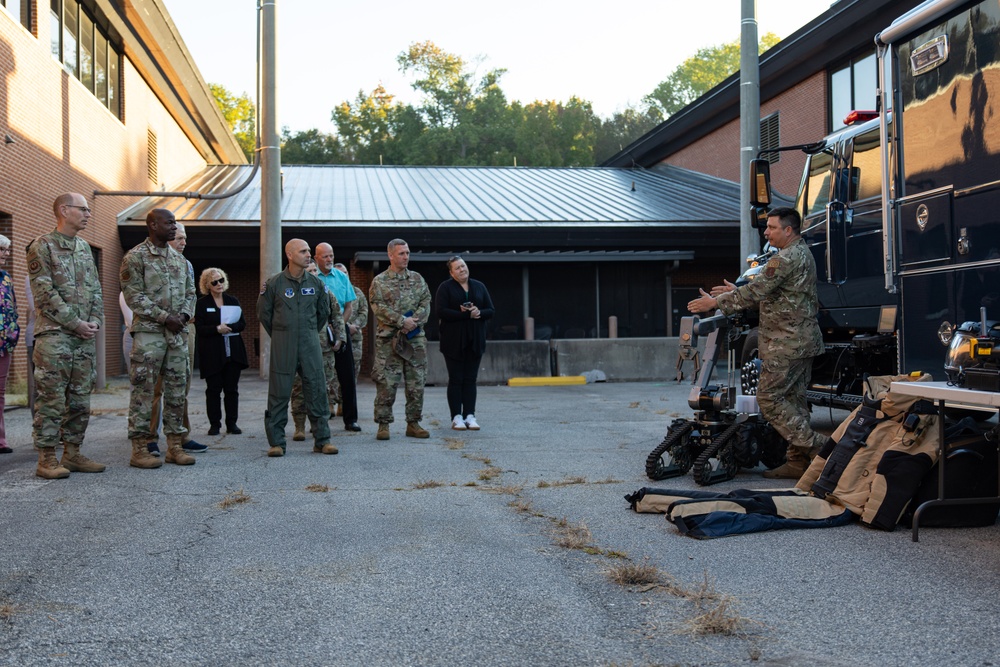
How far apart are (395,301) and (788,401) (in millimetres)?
4014

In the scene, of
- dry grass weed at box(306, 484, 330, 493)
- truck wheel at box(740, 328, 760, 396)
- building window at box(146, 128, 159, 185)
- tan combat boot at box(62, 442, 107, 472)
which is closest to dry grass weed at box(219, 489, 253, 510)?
dry grass weed at box(306, 484, 330, 493)

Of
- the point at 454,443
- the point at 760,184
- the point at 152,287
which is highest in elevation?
the point at 760,184

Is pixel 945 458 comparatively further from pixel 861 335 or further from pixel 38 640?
pixel 38 640

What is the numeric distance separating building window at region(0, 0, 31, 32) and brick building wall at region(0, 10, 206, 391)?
0.49 ft

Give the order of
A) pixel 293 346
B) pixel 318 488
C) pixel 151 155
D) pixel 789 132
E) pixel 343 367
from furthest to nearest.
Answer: pixel 151 155 < pixel 789 132 < pixel 343 367 < pixel 293 346 < pixel 318 488

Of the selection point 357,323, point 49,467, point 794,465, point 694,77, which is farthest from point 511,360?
point 694,77

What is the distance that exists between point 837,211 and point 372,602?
646cm

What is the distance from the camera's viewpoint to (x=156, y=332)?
7340 mm

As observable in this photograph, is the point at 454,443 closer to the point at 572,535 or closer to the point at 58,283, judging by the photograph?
the point at 58,283

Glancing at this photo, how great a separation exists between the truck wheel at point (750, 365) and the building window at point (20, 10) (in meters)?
11.9

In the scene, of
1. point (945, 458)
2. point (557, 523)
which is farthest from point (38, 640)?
point (945, 458)

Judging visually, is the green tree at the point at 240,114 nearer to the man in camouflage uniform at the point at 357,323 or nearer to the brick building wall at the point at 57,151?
the brick building wall at the point at 57,151

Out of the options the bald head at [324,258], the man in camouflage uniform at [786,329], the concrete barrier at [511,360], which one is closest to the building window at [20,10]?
the bald head at [324,258]

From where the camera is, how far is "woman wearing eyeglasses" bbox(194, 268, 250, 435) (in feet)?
30.6
